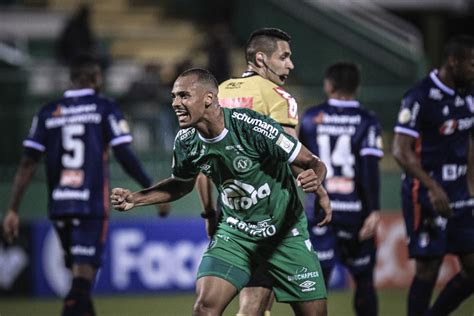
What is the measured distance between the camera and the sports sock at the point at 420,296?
8164 millimetres

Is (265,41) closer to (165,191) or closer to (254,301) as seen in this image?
(165,191)

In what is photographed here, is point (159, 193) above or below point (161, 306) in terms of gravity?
above

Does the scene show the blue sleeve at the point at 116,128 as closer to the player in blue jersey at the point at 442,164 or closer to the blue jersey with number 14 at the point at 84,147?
the blue jersey with number 14 at the point at 84,147

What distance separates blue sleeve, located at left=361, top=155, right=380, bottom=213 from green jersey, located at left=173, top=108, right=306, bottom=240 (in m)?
2.27

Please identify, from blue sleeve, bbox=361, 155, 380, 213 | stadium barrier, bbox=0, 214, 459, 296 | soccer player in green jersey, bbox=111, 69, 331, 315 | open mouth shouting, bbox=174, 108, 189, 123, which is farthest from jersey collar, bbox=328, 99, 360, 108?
stadium barrier, bbox=0, 214, 459, 296

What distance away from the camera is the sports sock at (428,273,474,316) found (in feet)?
26.8

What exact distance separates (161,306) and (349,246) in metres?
3.56

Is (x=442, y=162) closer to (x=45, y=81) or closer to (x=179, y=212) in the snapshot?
(x=179, y=212)

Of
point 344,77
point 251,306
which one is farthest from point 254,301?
point 344,77

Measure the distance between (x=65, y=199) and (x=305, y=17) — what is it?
36.4 ft

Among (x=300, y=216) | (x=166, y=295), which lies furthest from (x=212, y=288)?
(x=166, y=295)

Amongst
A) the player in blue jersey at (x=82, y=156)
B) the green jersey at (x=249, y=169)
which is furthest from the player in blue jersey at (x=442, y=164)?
the player in blue jersey at (x=82, y=156)

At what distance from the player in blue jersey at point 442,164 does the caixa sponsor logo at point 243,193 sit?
6.12 ft

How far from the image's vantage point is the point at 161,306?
39.6 ft
